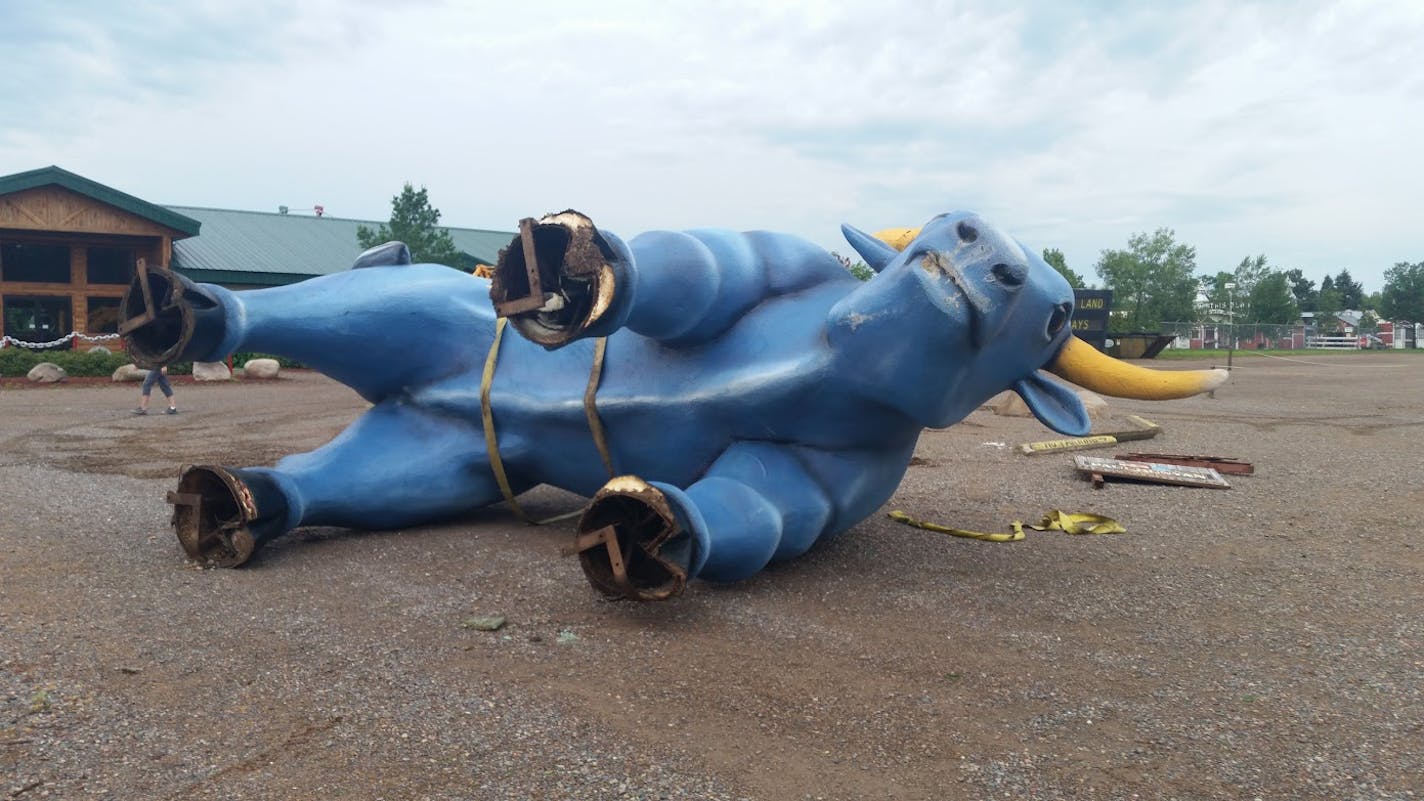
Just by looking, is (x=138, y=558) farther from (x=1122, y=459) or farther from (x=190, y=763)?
(x=1122, y=459)

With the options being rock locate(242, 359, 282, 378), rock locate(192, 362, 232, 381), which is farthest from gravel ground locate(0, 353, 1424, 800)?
rock locate(242, 359, 282, 378)

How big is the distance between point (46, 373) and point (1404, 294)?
7087 cm

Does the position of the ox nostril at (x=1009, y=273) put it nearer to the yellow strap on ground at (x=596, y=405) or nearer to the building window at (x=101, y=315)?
the yellow strap on ground at (x=596, y=405)

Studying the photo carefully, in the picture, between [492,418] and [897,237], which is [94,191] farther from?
[897,237]

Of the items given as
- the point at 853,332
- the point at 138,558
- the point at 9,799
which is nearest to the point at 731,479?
the point at 853,332

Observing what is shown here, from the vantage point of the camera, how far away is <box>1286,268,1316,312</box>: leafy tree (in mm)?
71375

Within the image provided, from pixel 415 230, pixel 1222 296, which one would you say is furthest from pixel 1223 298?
pixel 415 230

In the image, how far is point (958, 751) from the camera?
100.0 inches

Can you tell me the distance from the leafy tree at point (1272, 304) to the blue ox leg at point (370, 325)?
58.0 m

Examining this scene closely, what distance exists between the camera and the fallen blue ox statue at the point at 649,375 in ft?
A: 10.5

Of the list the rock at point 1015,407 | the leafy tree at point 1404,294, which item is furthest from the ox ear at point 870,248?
the leafy tree at point 1404,294

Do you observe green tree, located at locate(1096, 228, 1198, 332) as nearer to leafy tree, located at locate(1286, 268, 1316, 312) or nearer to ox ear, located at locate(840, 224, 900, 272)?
leafy tree, located at locate(1286, 268, 1316, 312)

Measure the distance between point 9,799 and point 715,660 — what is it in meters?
1.79

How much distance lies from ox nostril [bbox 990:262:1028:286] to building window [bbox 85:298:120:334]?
912 inches
